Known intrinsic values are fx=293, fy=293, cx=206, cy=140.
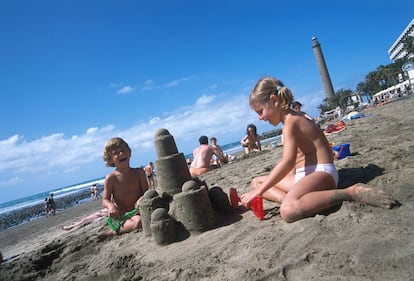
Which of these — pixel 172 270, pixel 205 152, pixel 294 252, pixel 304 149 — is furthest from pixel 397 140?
pixel 205 152

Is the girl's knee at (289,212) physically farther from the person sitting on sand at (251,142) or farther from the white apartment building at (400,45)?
the white apartment building at (400,45)

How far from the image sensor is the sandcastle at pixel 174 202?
382 cm

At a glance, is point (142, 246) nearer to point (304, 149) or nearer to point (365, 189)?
point (304, 149)

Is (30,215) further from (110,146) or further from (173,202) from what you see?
(173,202)

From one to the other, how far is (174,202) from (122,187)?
1364 millimetres

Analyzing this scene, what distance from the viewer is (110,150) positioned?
15.9 ft

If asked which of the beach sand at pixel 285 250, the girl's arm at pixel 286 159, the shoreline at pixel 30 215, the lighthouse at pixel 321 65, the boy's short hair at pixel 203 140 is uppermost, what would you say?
the lighthouse at pixel 321 65

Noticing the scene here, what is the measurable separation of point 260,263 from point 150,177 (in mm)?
11992

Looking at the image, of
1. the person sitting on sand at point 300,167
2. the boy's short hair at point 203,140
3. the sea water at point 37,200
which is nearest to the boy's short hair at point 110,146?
the person sitting on sand at point 300,167

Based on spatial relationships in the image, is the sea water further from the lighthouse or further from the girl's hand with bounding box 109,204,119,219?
the lighthouse

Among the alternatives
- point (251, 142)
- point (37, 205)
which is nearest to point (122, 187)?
point (251, 142)

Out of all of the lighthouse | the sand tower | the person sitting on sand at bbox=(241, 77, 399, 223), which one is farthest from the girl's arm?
the lighthouse

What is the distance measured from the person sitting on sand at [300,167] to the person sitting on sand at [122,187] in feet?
7.50

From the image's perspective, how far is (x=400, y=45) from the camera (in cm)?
9888
